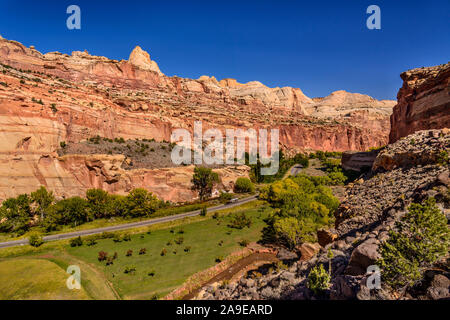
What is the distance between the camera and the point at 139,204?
4109 cm

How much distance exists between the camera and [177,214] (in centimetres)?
4325

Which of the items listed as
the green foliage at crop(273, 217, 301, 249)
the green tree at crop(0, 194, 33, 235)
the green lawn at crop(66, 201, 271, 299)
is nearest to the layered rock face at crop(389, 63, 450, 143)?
the green foliage at crop(273, 217, 301, 249)

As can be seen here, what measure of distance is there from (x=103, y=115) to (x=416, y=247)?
216ft

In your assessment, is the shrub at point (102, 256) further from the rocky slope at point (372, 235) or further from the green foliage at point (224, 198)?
the green foliage at point (224, 198)

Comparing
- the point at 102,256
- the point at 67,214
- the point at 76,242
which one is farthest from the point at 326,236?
the point at 67,214

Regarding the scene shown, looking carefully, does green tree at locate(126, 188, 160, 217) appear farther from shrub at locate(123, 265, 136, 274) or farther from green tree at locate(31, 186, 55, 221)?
shrub at locate(123, 265, 136, 274)

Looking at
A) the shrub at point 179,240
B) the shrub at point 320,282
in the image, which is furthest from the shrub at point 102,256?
the shrub at point 320,282

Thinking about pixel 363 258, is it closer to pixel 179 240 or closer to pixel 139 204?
pixel 179 240

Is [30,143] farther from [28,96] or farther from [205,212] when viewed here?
[205,212]

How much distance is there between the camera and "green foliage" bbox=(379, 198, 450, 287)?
7.16m

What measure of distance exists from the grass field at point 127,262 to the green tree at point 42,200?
1029 cm

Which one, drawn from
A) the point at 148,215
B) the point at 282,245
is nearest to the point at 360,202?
the point at 282,245

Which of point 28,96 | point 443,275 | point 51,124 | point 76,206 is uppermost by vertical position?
point 28,96

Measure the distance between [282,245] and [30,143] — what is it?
161 ft
